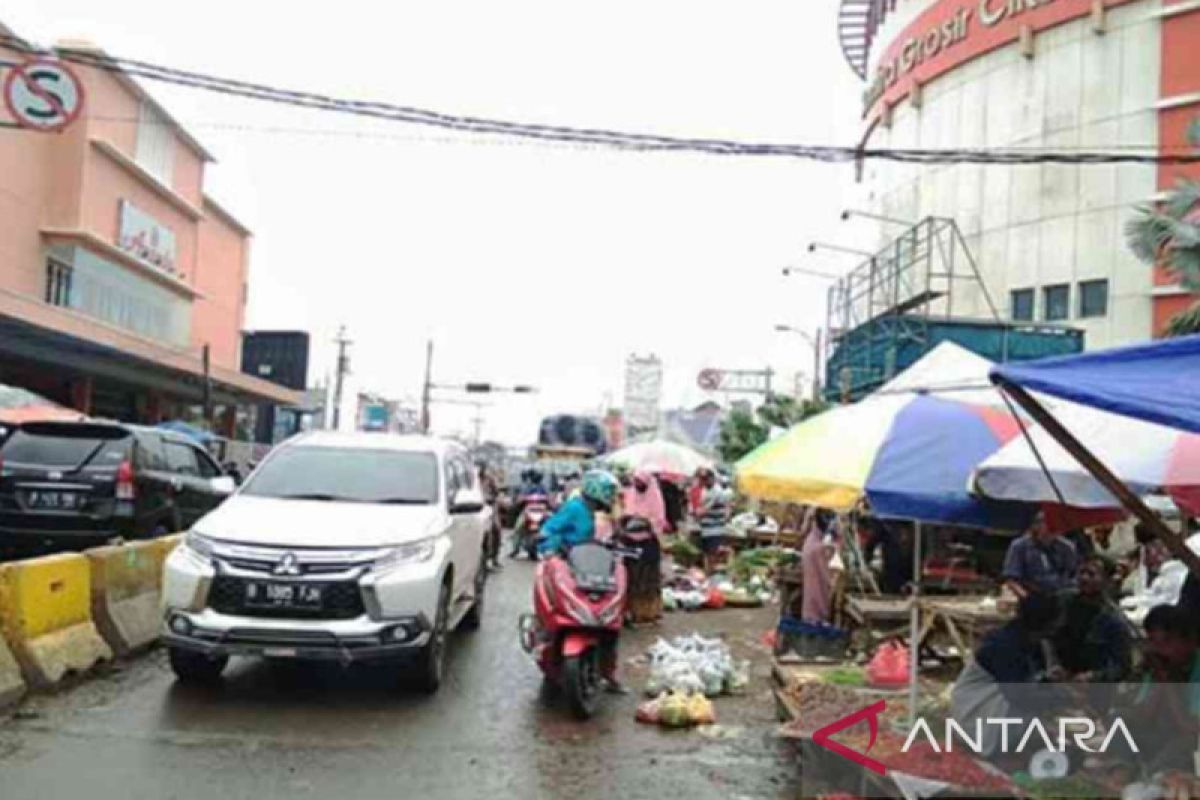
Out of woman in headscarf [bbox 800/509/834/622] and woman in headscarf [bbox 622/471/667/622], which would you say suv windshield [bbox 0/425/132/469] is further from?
woman in headscarf [bbox 800/509/834/622]

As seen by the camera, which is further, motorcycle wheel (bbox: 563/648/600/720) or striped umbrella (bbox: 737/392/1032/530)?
motorcycle wheel (bbox: 563/648/600/720)

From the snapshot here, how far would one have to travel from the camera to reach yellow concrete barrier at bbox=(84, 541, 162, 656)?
32.2 feet

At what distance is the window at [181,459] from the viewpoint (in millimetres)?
15474

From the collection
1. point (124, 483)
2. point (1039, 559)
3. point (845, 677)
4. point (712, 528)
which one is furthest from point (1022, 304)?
point (845, 677)

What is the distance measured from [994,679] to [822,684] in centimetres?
234

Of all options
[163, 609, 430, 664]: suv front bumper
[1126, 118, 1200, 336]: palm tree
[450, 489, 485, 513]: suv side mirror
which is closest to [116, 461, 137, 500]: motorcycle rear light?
[450, 489, 485, 513]: suv side mirror

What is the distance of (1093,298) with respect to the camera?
3653 centimetres

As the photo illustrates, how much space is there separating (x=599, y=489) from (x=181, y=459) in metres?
7.85

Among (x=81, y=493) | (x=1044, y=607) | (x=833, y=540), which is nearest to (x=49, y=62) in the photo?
(x=81, y=493)

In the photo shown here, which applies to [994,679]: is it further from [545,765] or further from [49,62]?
[49,62]

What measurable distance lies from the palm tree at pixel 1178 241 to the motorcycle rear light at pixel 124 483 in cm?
1399

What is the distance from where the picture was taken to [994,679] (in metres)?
5.89

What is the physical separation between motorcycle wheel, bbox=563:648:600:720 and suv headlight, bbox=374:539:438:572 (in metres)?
1.23

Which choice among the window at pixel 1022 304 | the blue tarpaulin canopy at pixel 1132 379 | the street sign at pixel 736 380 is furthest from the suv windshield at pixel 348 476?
the street sign at pixel 736 380
